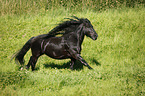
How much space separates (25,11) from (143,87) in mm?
11879

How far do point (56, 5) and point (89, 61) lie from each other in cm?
757

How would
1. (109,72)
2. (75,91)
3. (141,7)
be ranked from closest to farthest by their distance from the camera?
(75,91) → (109,72) → (141,7)

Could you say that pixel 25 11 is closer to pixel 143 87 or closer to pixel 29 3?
pixel 29 3

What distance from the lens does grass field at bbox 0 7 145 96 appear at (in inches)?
260

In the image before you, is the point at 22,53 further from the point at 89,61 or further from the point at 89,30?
the point at 89,61

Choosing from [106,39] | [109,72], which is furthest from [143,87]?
[106,39]

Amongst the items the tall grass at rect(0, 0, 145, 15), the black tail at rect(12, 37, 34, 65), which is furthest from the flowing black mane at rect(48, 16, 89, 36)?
the tall grass at rect(0, 0, 145, 15)

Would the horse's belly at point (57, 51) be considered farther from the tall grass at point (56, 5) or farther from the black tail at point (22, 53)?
the tall grass at point (56, 5)

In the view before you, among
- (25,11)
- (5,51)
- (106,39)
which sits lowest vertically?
(5,51)

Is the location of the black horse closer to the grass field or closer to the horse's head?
the horse's head

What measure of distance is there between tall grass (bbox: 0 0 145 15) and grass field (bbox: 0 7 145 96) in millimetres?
572

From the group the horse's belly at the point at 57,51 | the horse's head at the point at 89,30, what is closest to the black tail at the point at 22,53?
the horse's belly at the point at 57,51

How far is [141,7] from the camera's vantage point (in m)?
15.4

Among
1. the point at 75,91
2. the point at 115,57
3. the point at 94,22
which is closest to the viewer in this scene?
the point at 75,91
